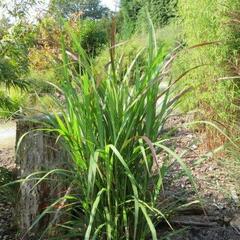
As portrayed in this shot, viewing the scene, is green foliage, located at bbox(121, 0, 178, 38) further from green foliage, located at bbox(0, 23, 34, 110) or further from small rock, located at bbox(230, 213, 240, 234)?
small rock, located at bbox(230, 213, 240, 234)

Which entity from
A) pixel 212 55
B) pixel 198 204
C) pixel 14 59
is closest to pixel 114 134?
pixel 198 204

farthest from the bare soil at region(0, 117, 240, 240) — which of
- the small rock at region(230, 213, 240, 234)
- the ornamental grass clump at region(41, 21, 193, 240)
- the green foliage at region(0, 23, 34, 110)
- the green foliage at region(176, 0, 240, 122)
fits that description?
the green foliage at region(176, 0, 240, 122)

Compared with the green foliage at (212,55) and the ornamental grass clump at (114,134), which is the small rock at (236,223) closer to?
the ornamental grass clump at (114,134)

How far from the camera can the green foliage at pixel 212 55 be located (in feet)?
15.3

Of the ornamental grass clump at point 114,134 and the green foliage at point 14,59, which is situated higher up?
the green foliage at point 14,59

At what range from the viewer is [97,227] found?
2.43 meters

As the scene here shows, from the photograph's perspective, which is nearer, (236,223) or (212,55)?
(236,223)

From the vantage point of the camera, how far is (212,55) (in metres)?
4.86

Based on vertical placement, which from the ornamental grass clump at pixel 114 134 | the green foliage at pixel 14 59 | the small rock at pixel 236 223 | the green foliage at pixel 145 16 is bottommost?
the small rock at pixel 236 223

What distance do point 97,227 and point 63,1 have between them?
3690 millimetres

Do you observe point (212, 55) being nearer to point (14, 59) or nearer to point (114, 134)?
point (14, 59)

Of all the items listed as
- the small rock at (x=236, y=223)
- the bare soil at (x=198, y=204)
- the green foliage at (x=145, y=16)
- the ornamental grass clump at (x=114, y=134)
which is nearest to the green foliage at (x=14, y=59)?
the bare soil at (x=198, y=204)

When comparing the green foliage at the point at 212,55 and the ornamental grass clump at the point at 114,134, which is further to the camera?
the green foliage at the point at 212,55

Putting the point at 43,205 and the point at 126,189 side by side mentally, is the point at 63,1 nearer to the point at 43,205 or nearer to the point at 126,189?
the point at 43,205
